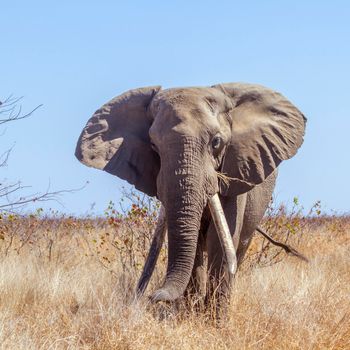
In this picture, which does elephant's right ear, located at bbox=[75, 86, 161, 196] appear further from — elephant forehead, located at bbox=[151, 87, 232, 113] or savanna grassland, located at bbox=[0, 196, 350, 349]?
savanna grassland, located at bbox=[0, 196, 350, 349]

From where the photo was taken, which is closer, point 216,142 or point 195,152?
point 195,152

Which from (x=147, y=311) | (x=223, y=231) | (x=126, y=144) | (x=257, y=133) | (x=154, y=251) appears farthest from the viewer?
(x=126, y=144)

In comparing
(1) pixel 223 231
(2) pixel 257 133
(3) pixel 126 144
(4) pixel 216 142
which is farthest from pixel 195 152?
(3) pixel 126 144

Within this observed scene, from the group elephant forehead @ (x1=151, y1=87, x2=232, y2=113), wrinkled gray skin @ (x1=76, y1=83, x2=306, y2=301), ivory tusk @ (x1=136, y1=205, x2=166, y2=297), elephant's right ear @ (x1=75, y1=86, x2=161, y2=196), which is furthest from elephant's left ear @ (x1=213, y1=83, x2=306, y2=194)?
elephant's right ear @ (x1=75, y1=86, x2=161, y2=196)

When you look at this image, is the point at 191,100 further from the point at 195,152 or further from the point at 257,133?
the point at 257,133

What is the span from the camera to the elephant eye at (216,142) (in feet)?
26.3

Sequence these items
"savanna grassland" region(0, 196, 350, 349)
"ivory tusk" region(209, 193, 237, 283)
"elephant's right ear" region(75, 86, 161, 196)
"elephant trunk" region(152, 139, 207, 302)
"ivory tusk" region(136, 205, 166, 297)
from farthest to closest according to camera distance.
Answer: "elephant's right ear" region(75, 86, 161, 196) < "ivory tusk" region(136, 205, 166, 297) < "ivory tusk" region(209, 193, 237, 283) < "elephant trunk" region(152, 139, 207, 302) < "savanna grassland" region(0, 196, 350, 349)

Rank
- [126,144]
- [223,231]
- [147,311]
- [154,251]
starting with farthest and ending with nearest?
[126,144], [154,251], [223,231], [147,311]

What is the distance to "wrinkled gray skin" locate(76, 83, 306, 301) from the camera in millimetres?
7715

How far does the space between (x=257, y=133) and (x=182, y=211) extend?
4.48ft

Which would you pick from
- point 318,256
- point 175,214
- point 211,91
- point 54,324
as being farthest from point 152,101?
point 318,256

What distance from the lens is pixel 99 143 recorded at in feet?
29.0

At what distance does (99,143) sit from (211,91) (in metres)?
1.23

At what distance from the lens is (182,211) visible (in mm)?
7676
